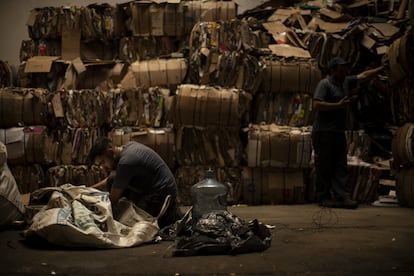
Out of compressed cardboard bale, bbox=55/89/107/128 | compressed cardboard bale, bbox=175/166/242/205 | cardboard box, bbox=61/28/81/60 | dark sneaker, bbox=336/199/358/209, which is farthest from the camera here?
cardboard box, bbox=61/28/81/60

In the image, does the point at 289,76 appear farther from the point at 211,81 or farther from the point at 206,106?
the point at 206,106

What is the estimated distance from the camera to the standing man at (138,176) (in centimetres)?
450

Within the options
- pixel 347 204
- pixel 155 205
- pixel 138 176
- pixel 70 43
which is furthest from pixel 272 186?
pixel 70 43

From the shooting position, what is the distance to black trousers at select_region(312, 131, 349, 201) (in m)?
6.23

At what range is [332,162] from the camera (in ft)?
20.6

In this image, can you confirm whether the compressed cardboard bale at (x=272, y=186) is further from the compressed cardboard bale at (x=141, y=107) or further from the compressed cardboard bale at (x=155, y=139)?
the compressed cardboard bale at (x=141, y=107)

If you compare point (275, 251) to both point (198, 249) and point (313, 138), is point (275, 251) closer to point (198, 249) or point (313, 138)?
point (198, 249)

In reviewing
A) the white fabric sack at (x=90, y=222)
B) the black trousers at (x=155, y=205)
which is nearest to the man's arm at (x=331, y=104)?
the black trousers at (x=155, y=205)

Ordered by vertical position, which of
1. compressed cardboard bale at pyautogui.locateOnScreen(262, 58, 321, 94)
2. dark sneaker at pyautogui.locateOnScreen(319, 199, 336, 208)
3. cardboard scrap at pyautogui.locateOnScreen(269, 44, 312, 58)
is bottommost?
dark sneaker at pyautogui.locateOnScreen(319, 199, 336, 208)

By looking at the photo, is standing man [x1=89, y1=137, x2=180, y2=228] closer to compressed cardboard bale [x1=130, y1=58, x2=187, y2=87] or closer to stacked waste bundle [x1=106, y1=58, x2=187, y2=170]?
stacked waste bundle [x1=106, y1=58, x2=187, y2=170]

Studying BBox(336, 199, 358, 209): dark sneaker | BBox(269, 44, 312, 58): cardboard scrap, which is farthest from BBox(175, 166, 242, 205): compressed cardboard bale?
BBox(269, 44, 312, 58): cardboard scrap

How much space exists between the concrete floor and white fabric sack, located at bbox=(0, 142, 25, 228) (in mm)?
129

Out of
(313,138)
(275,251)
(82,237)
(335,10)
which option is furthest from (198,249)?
(335,10)

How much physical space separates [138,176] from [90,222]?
745 mm
